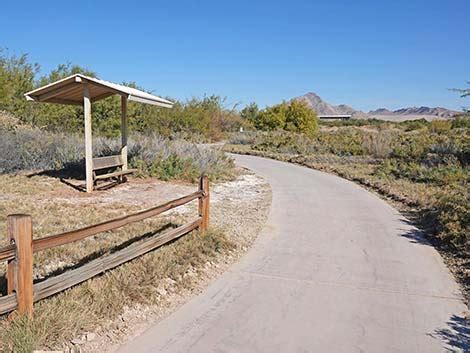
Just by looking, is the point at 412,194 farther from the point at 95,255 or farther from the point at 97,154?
the point at 97,154

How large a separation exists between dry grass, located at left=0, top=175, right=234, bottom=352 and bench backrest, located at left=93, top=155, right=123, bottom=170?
2.00 metres

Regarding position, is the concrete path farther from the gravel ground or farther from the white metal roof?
the white metal roof

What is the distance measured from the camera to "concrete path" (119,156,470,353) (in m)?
3.78

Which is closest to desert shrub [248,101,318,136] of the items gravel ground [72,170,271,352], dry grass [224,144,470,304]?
dry grass [224,144,470,304]

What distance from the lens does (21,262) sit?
3.39 meters

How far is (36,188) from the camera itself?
10.6m

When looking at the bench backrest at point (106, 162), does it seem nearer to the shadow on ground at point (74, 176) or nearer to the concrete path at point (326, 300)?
the shadow on ground at point (74, 176)

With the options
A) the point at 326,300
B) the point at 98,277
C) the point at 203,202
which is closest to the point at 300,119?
the point at 203,202

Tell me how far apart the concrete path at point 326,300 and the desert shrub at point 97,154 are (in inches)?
254

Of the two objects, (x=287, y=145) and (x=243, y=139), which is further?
(x=243, y=139)

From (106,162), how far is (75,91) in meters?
2.08

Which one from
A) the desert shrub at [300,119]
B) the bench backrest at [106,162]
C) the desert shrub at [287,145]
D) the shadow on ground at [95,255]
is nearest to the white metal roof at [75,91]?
the bench backrest at [106,162]

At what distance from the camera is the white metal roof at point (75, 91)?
33.3ft

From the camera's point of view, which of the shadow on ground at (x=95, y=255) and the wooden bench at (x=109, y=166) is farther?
the wooden bench at (x=109, y=166)
